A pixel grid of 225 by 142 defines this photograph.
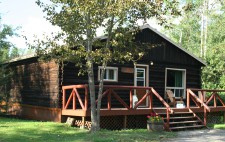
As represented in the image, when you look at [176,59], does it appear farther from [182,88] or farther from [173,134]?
[173,134]

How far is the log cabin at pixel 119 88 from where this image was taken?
15617 millimetres

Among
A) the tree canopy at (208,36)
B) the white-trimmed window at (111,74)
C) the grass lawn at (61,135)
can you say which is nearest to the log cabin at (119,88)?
the white-trimmed window at (111,74)

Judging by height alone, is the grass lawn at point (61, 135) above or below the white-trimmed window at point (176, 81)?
below

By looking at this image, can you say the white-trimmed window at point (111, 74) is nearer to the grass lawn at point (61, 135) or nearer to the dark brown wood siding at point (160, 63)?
the dark brown wood siding at point (160, 63)

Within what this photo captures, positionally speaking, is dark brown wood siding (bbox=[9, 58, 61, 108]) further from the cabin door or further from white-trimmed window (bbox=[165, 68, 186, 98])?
white-trimmed window (bbox=[165, 68, 186, 98])

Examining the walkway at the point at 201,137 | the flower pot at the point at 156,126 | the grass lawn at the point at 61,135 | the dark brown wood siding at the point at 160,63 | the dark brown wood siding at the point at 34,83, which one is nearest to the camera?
the grass lawn at the point at 61,135

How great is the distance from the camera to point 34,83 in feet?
62.2

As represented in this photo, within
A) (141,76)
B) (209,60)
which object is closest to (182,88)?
(141,76)

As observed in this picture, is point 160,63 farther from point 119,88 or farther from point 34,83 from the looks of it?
point 34,83

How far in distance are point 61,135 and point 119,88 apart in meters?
3.68

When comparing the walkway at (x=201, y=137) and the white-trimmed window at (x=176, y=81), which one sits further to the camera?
the white-trimmed window at (x=176, y=81)

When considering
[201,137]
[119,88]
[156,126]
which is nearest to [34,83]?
[119,88]

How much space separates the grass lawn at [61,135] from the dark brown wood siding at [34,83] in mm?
2392

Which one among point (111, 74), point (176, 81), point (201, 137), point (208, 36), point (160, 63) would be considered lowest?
point (201, 137)
